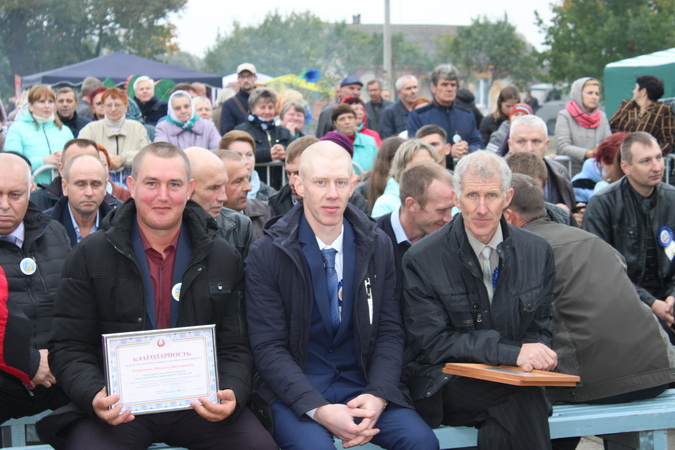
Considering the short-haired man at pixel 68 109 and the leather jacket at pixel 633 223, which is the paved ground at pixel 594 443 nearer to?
the leather jacket at pixel 633 223

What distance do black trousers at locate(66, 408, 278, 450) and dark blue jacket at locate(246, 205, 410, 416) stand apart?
0.23 metres

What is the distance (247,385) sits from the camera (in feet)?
13.2

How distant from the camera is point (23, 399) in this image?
4.27m

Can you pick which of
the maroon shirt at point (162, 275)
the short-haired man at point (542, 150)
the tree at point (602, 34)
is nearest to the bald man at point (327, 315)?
the maroon shirt at point (162, 275)

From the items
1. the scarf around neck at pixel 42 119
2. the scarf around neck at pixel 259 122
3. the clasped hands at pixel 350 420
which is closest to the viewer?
the clasped hands at pixel 350 420

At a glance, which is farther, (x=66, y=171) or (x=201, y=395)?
(x=66, y=171)

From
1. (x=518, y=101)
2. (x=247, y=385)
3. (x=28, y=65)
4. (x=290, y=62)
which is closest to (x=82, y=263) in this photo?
(x=247, y=385)

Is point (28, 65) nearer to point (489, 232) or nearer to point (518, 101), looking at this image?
point (518, 101)

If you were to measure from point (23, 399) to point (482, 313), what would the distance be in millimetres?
2411

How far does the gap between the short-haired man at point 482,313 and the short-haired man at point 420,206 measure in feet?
2.33

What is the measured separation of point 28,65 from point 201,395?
81.4ft

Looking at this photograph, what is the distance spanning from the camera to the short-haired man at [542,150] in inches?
285

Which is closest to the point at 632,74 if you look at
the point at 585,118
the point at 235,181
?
the point at 585,118

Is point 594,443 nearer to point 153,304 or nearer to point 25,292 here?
point 153,304
